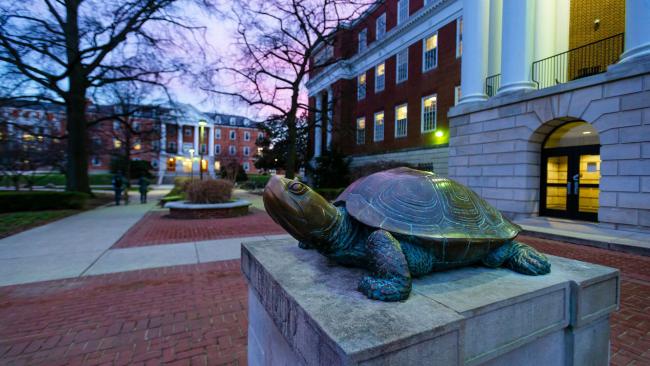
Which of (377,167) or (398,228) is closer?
(398,228)

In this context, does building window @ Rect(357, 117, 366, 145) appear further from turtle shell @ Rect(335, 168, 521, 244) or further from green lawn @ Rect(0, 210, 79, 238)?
turtle shell @ Rect(335, 168, 521, 244)

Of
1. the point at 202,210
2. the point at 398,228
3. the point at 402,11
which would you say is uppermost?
the point at 402,11

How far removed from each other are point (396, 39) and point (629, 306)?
928 inches

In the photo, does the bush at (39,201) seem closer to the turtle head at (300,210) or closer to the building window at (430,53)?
the turtle head at (300,210)

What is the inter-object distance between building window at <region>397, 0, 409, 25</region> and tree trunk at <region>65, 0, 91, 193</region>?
2090 cm

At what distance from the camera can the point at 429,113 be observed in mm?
20281

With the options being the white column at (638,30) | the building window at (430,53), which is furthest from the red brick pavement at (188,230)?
the building window at (430,53)

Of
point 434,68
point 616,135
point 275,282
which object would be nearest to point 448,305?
point 275,282

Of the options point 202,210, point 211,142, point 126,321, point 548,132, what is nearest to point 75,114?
point 202,210

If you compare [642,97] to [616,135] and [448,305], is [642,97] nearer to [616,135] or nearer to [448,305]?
[616,135]

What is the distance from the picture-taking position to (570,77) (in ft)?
42.3

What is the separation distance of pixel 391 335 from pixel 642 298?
15.8ft

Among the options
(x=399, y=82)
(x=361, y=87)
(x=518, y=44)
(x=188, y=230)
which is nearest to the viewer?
(x=188, y=230)

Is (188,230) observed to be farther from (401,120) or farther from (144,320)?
(401,120)
